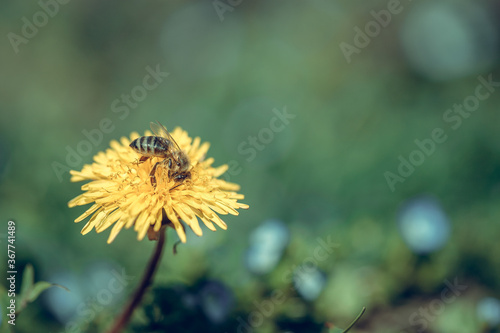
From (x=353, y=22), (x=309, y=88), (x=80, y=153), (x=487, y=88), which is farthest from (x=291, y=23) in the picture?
(x=80, y=153)

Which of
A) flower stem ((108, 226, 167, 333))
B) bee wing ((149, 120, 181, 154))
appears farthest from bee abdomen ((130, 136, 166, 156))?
flower stem ((108, 226, 167, 333))

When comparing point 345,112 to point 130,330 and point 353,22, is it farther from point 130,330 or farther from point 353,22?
point 130,330

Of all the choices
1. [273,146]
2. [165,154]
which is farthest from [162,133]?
[273,146]

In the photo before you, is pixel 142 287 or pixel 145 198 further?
pixel 142 287

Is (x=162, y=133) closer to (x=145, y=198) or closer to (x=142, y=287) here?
(x=145, y=198)

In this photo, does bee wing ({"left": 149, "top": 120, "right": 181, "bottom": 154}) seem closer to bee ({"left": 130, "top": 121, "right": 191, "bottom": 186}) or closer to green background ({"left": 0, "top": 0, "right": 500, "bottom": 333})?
bee ({"left": 130, "top": 121, "right": 191, "bottom": 186})
